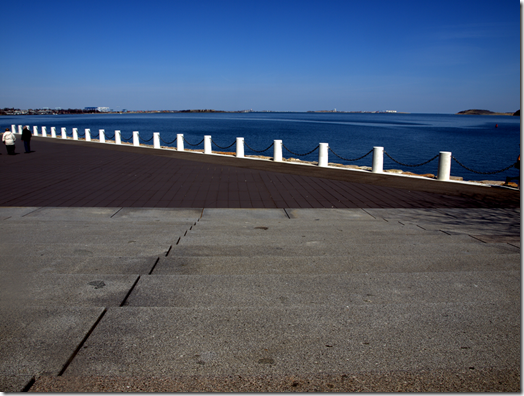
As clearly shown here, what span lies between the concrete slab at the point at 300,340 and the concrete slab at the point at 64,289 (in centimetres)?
44

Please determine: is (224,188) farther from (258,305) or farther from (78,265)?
(258,305)

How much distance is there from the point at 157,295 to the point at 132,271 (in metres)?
0.93

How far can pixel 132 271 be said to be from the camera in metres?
4.17

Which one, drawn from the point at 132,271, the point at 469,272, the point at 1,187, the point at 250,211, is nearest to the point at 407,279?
the point at 469,272

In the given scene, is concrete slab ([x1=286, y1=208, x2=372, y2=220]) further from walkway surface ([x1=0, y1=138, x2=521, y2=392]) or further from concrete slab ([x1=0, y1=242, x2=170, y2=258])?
concrete slab ([x1=0, y1=242, x2=170, y2=258])

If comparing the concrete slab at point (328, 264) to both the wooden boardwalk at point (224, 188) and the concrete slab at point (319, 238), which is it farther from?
the wooden boardwalk at point (224, 188)

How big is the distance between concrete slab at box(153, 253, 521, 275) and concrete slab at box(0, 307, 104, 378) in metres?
1.30

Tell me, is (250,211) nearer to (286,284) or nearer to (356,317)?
(286,284)

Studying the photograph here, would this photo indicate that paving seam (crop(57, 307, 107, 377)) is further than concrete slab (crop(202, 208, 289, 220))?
No

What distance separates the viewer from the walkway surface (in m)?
2.23

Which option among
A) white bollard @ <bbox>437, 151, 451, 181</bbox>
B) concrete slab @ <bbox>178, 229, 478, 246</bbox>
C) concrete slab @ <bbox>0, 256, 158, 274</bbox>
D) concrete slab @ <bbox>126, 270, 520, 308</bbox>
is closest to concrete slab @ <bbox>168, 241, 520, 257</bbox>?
concrete slab @ <bbox>178, 229, 478, 246</bbox>

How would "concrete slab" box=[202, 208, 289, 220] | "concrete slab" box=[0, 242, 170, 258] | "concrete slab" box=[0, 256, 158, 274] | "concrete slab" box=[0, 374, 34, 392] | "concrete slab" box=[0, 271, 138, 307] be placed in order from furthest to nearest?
"concrete slab" box=[202, 208, 289, 220] → "concrete slab" box=[0, 242, 170, 258] → "concrete slab" box=[0, 256, 158, 274] → "concrete slab" box=[0, 271, 138, 307] → "concrete slab" box=[0, 374, 34, 392]

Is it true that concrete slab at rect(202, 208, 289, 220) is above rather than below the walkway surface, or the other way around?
below

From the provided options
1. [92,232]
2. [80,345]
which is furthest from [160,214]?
[80,345]
